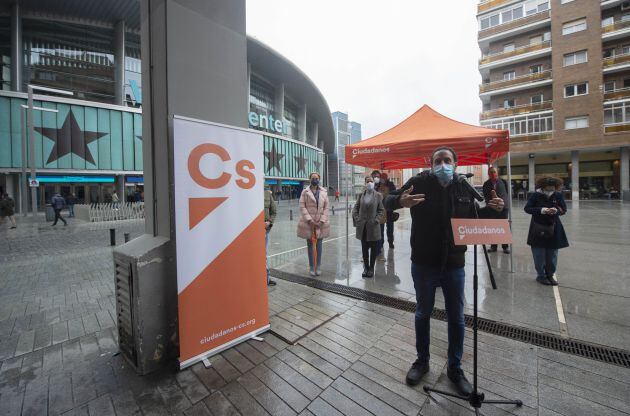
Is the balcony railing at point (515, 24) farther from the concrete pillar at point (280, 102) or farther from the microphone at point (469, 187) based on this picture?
the microphone at point (469, 187)

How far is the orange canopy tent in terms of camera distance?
5688 mm

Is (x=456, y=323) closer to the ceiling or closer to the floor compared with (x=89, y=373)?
closer to the ceiling

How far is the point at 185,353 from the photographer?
2734 millimetres

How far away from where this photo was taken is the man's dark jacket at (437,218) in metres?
2.45

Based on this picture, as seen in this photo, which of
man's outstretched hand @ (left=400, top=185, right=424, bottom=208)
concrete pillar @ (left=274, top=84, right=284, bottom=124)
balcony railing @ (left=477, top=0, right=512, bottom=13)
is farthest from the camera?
concrete pillar @ (left=274, top=84, right=284, bottom=124)

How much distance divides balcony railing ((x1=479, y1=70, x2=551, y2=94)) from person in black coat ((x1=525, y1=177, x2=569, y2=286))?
109 feet

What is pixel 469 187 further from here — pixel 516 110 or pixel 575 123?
pixel 516 110

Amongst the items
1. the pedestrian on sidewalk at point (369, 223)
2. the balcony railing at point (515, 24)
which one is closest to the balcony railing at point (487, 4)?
the balcony railing at point (515, 24)

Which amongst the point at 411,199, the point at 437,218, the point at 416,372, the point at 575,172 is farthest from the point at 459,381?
the point at 575,172

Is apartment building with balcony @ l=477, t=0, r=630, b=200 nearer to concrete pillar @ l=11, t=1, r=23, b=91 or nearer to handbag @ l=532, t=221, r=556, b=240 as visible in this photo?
handbag @ l=532, t=221, r=556, b=240

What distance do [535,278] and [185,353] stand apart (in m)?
5.75

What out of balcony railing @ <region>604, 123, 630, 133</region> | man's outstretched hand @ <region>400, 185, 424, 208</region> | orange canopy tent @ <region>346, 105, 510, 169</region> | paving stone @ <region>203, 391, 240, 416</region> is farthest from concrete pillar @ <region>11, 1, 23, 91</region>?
balcony railing @ <region>604, 123, 630, 133</region>

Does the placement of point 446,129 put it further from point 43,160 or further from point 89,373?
point 43,160

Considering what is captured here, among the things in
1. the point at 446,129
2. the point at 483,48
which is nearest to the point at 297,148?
the point at 483,48
